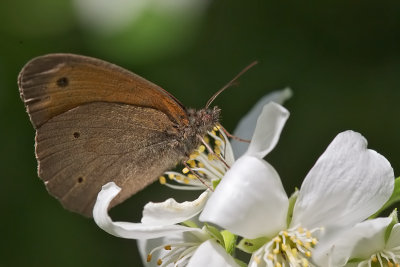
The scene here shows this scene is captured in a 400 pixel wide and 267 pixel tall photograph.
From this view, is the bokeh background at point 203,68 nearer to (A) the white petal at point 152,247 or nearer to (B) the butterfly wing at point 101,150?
(B) the butterfly wing at point 101,150

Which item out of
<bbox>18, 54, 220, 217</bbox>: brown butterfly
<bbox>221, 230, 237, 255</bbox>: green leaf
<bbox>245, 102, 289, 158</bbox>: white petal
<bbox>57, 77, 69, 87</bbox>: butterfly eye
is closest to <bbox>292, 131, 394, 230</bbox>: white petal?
<bbox>245, 102, 289, 158</bbox>: white petal

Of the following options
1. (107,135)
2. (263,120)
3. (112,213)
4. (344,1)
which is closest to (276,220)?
(263,120)

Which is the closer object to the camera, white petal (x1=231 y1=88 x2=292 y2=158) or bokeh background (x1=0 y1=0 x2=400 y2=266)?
white petal (x1=231 y1=88 x2=292 y2=158)

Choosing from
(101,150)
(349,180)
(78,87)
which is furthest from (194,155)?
(349,180)

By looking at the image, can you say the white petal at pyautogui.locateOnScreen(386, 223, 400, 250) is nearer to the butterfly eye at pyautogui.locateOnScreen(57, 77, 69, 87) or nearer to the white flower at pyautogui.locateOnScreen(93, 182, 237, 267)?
the white flower at pyautogui.locateOnScreen(93, 182, 237, 267)

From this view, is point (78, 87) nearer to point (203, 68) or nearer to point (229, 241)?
point (229, 241)
